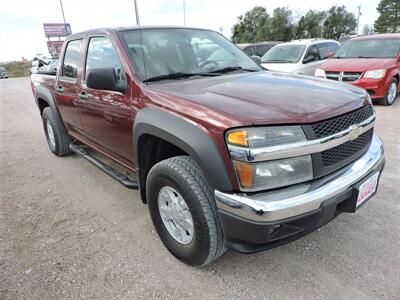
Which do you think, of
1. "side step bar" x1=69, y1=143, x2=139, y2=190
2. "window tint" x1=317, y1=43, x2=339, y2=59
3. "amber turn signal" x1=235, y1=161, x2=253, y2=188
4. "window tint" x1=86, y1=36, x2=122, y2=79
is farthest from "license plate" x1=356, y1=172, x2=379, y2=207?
"window tint" x1=317, y1=43, x2=339, y2=59

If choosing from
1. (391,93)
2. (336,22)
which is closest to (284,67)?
(391,93)

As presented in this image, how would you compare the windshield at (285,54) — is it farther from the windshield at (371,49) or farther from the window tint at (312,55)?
the windshield at (371,49)

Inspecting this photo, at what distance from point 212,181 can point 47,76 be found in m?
3.80

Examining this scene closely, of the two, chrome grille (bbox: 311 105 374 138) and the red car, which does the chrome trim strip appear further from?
the red car

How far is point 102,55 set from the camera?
3.12 metres

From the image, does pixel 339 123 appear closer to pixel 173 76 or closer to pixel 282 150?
pixel 282 150

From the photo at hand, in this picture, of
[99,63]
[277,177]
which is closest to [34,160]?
[99,63]

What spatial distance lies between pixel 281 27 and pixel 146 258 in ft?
158

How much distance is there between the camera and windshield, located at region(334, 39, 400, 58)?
761 cm

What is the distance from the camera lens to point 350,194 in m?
2.04

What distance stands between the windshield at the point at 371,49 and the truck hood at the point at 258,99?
20.5ft

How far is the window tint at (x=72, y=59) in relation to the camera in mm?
3633

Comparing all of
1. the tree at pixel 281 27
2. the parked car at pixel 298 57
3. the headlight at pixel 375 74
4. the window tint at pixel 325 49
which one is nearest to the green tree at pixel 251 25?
the tree at pixel 281 27

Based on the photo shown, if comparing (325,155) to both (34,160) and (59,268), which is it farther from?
(34,160)
